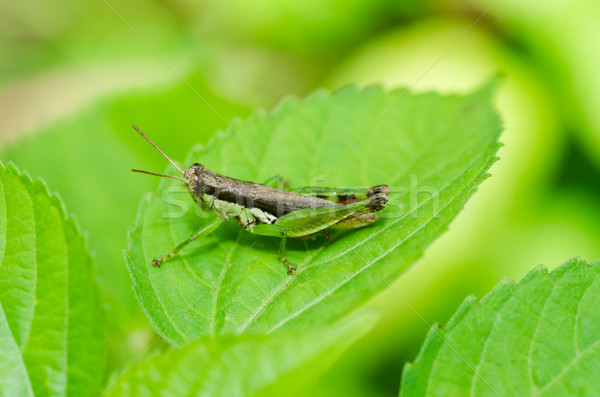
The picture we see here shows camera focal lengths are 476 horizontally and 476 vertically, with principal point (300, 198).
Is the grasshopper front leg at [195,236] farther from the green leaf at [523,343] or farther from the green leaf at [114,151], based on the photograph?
the green leaf at [523,343]

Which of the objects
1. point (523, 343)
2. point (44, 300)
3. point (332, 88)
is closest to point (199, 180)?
point (44, 300)

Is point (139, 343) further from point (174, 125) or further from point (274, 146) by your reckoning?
point (174, 125)

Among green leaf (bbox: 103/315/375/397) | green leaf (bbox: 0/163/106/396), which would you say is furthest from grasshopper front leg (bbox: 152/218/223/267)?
green leaf (bbox: 103/315/375/397)

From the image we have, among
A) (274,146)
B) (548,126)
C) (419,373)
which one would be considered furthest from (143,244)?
(548,126)

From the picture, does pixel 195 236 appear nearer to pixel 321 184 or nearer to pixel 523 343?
pixel 321 184

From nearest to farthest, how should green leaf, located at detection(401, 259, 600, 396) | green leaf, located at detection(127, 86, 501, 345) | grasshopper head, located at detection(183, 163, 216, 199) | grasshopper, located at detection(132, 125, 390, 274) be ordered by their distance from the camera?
green leaf, located at detection(401, 259, 600, 396) → green leaf, located at detection(127, 86, 501, 345) → grasshopper, located at detection(132, 125, 390, 274) → grasshopper head, located at detection(183, 163, 216, 199)

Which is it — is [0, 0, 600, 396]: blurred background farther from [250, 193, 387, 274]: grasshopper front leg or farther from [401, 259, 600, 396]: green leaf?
[401, 259, 600, 396]: green leaf
